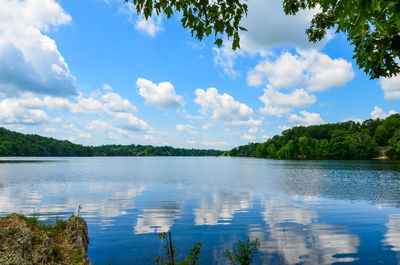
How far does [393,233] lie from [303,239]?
19.6 ft

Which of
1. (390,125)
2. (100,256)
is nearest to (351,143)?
(390,125)

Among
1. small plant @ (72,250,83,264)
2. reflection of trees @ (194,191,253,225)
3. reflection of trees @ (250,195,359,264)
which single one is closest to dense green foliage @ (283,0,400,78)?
reflection of trees @ (250,195,359,264)

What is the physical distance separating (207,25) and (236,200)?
2184cm

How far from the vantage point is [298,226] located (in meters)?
16.0

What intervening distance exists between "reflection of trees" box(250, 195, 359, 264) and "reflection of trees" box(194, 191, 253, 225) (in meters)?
2.82

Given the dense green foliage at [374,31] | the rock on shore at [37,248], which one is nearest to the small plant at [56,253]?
the rock on shore at [37,248]

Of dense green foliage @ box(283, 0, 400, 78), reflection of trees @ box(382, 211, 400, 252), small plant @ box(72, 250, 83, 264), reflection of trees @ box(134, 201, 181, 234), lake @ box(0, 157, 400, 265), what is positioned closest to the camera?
dense green foliage @ box(283, 0, 400, 78)

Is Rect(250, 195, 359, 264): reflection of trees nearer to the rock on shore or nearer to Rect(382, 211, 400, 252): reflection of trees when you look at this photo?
Rect(382, 211, 400, 252): reflection of trees

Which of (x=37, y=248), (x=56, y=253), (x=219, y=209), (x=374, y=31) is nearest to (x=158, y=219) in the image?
(x=219, y=209)

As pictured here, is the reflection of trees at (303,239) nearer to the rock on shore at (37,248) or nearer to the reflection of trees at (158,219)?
the reflection of trees at (158,219)

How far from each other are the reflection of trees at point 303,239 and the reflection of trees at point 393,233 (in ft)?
5.02

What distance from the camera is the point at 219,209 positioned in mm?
21219

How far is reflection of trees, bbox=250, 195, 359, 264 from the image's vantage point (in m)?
11.1

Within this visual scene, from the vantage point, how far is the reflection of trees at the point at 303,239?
36.4 ft
